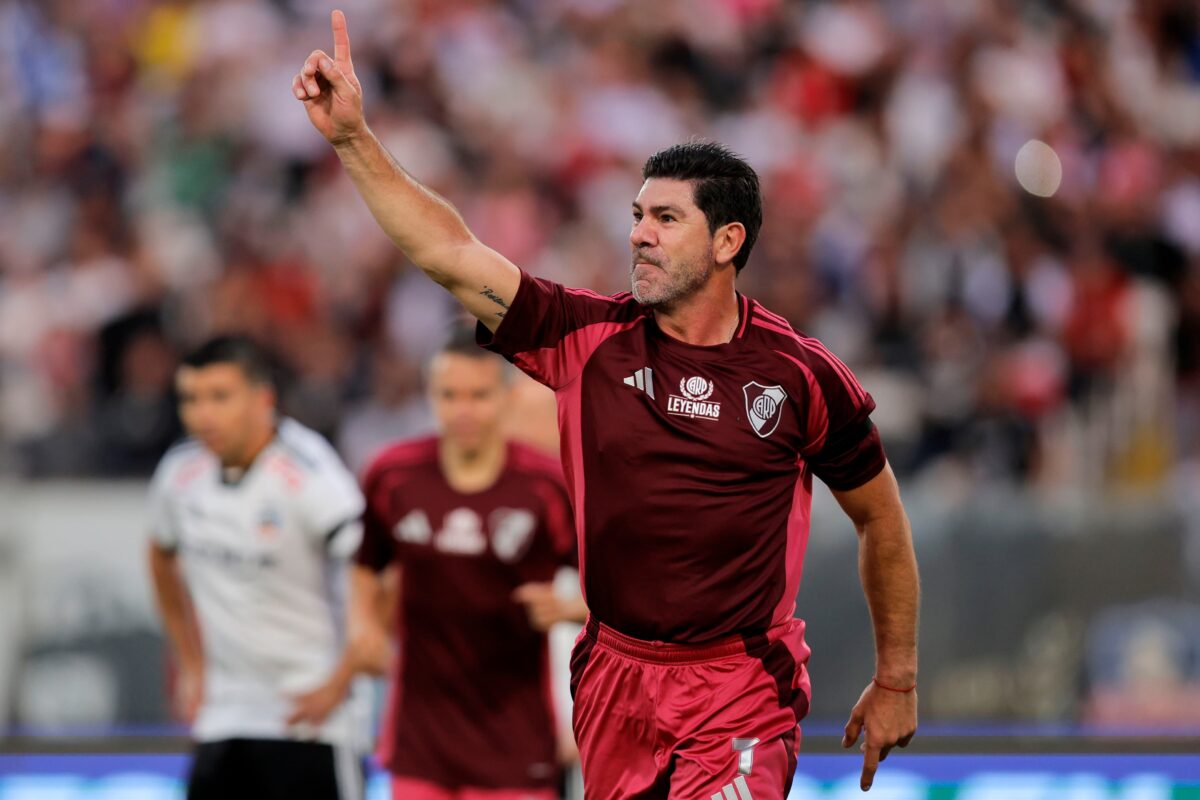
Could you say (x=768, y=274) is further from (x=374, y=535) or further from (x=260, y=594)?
(x=260, y=594)

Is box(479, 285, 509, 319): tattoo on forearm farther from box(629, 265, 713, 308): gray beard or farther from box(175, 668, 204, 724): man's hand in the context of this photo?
box(175, 668, 204, 724): man's hand

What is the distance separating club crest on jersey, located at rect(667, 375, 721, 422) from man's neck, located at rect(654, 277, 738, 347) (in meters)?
0.15

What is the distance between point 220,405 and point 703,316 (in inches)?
107

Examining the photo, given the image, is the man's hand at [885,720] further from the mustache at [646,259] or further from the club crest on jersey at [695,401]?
the mustache at [646,259]

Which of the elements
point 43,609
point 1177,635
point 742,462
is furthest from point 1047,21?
point 742,462

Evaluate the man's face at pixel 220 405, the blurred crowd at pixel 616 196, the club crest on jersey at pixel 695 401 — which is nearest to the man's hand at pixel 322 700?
the man's face at pixel 220 405

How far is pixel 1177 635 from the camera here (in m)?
9.89

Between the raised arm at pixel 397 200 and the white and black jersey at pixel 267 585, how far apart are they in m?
2.47

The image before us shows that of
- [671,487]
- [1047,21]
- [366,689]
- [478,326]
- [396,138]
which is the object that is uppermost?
[1047,21]

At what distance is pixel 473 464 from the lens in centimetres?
719

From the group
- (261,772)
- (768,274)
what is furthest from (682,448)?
(768,274)

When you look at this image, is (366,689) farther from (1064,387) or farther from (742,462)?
(1064,387)

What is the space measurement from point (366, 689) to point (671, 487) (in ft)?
10.1

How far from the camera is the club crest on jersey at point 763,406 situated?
204 inches
